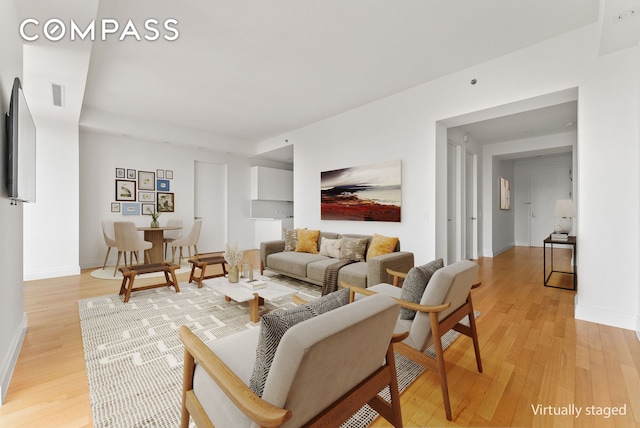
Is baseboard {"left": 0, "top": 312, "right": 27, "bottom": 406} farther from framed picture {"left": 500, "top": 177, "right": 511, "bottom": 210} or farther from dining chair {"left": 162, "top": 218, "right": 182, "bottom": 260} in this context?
framed picture {"left": 500, "top": 177, "right": 511, "bottom": 210}

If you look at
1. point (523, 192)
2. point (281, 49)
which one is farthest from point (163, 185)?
point (523, 192)

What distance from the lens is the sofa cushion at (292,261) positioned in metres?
3.84

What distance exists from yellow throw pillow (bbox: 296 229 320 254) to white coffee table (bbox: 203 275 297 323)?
1.46m

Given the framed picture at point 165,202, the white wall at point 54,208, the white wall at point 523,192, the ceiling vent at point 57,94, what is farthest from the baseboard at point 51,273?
the white wall at point 523,192

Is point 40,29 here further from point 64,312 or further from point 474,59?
point 474,59

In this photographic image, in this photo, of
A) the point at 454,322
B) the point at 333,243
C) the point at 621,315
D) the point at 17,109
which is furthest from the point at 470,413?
the point at 17,109

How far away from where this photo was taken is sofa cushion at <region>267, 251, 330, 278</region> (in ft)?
12.6

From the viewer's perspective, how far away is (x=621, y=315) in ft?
8.43

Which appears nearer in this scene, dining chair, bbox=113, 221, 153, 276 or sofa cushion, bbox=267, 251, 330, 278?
sofa cushion, bbox=267, 251, 330, 278

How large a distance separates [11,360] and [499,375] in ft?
11.1

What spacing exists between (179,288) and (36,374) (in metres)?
1.82

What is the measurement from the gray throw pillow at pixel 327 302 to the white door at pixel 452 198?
13.6 ft

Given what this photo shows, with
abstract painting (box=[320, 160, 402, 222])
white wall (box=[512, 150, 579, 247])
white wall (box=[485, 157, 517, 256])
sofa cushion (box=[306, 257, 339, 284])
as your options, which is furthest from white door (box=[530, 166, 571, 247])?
sofa cushion (box=[306, 257, 339, 284])

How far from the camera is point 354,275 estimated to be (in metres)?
3.24
